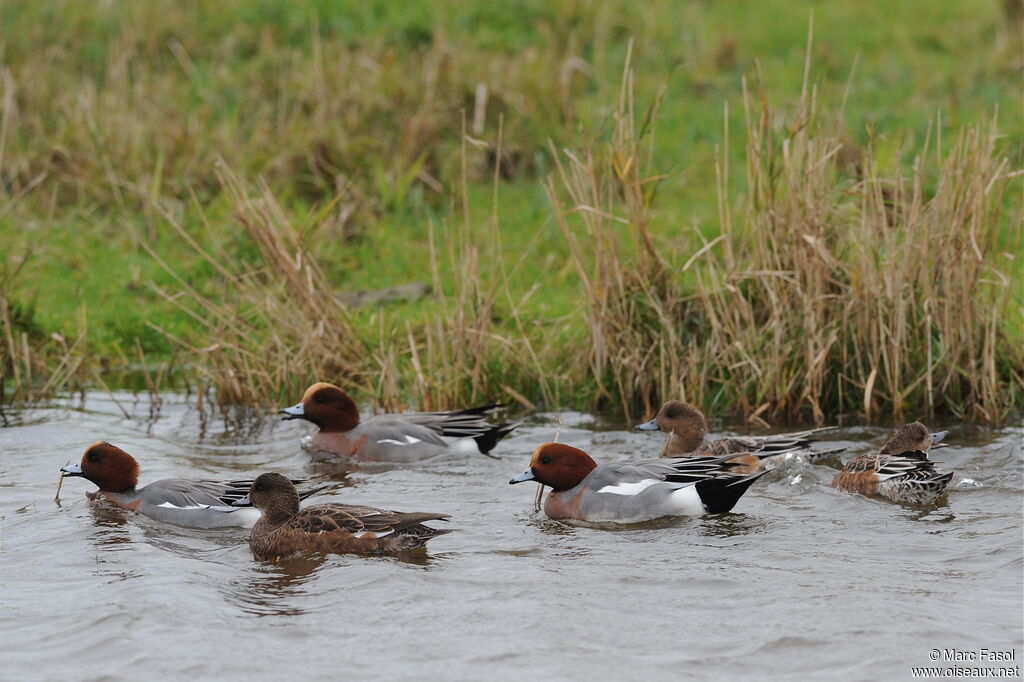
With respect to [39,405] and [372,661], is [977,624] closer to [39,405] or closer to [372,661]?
[372,661]

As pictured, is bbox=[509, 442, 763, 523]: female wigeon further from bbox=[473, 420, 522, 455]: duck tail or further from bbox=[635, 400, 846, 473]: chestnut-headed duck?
bbox=[473, 420, 522, 455]: duck tail

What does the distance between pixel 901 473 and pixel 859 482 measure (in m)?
0.26

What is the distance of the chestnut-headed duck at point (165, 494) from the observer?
684cm

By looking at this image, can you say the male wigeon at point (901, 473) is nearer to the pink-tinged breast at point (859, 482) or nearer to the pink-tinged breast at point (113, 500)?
the pink-tinged breast at point (859, 482)

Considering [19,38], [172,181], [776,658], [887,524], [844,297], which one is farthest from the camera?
[19,38]

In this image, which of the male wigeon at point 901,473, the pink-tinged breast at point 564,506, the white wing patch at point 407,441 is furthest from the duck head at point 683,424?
the white wing patch at point 407,441

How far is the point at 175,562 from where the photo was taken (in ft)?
20.1

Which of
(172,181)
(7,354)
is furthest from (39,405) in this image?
(172,181)

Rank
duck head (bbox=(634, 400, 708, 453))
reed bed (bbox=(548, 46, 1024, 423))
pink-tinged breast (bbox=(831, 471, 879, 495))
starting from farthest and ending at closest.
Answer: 1. reed bed (bbox=(548, 46, 1024, 423))
2. duck head (bbox=(634, 400, 708, 453))
3. pink-tinged breast (bbox=(831, 471, 879, 495))

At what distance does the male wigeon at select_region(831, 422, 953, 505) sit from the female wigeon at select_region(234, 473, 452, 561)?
86.6 inches

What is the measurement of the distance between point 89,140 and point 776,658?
9.07 metres

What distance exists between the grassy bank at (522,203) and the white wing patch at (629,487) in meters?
1.68

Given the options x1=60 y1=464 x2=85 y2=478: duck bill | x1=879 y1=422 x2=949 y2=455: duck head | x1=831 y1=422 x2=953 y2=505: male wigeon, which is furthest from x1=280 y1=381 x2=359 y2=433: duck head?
x1=879 y1=422 x2=949 y2=455: duck head

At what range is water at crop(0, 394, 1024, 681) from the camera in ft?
16.2
